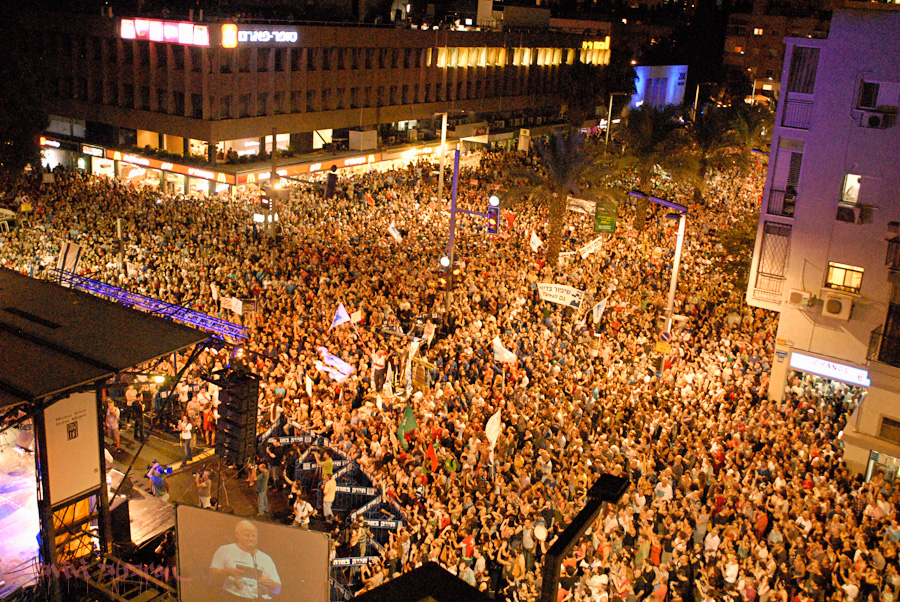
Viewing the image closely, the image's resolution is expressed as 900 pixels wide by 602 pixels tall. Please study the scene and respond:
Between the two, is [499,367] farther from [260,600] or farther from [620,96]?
[620,96]

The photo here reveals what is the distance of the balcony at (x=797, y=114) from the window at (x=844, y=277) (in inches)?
151

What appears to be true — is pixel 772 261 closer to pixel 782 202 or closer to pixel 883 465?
pixel 782 202

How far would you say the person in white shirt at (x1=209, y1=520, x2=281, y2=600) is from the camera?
1047 cm

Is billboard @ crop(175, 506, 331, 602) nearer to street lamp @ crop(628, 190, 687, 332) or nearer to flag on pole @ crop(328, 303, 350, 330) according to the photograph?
flag on pole @ crop(328, 303, 350, 330)

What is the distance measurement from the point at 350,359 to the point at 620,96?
60.3 m

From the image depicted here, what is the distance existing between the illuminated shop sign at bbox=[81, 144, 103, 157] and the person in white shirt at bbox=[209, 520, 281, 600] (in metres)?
39.1

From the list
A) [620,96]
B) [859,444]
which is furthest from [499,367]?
[620,96]

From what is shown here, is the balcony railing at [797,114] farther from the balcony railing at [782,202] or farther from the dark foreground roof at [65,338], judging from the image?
the dark foreground roof at [65,338]

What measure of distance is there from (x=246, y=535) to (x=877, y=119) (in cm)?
1795

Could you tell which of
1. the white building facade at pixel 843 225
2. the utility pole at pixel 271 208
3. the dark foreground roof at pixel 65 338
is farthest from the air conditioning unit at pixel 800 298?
the utility pole at pixel 271 208

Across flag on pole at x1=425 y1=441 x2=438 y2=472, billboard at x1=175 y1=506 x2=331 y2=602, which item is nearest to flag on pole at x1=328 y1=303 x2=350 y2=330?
flag on pole at x1=425 y1=441 x2=438 y2=472

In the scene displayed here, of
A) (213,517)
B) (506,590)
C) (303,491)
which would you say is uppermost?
(213,517)

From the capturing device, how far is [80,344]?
41.5 ft

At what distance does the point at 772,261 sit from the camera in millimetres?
22625
